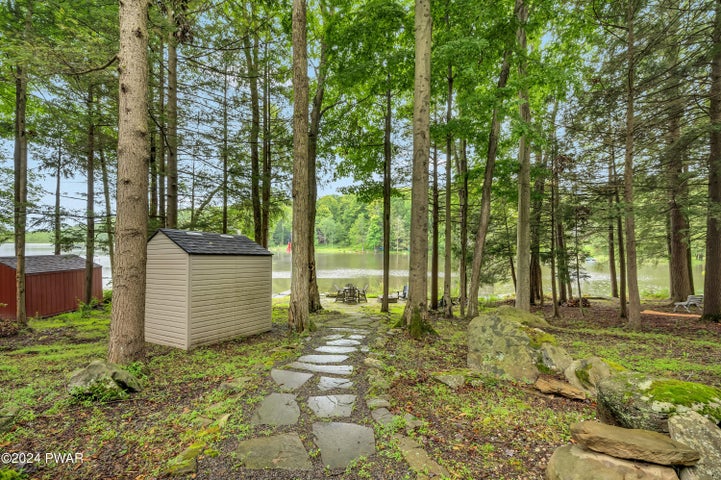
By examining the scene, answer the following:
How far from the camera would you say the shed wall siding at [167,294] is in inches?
227

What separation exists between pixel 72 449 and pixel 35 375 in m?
2.90

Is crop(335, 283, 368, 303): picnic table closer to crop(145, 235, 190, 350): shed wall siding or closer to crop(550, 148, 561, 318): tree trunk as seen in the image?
crop(550, 148, 561, 318): tree trunk

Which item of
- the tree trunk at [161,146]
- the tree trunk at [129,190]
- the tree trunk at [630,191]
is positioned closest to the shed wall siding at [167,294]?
the tree trunk at [129,190]

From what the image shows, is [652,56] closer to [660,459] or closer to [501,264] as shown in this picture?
[501,264]

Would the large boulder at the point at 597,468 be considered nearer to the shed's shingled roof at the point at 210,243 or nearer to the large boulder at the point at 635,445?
the large boulder at the point at 635,445

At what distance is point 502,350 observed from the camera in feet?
14.6

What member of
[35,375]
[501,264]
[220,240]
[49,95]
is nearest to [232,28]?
[49,95]

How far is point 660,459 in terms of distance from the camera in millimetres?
1939

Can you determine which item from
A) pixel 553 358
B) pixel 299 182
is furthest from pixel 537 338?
pixel 299 182

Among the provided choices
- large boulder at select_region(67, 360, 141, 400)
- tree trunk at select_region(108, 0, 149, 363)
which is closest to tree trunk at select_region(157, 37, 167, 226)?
tree trunk at select_region(108, 0, 149, 363)

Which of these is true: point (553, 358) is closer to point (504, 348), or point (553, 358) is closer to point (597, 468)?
point (504, 348)

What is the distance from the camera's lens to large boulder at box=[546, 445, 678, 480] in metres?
1.89

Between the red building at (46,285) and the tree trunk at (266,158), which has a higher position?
the tree trunk at (266,158)

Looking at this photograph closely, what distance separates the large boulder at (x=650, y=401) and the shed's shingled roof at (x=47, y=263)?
14.9 metres
